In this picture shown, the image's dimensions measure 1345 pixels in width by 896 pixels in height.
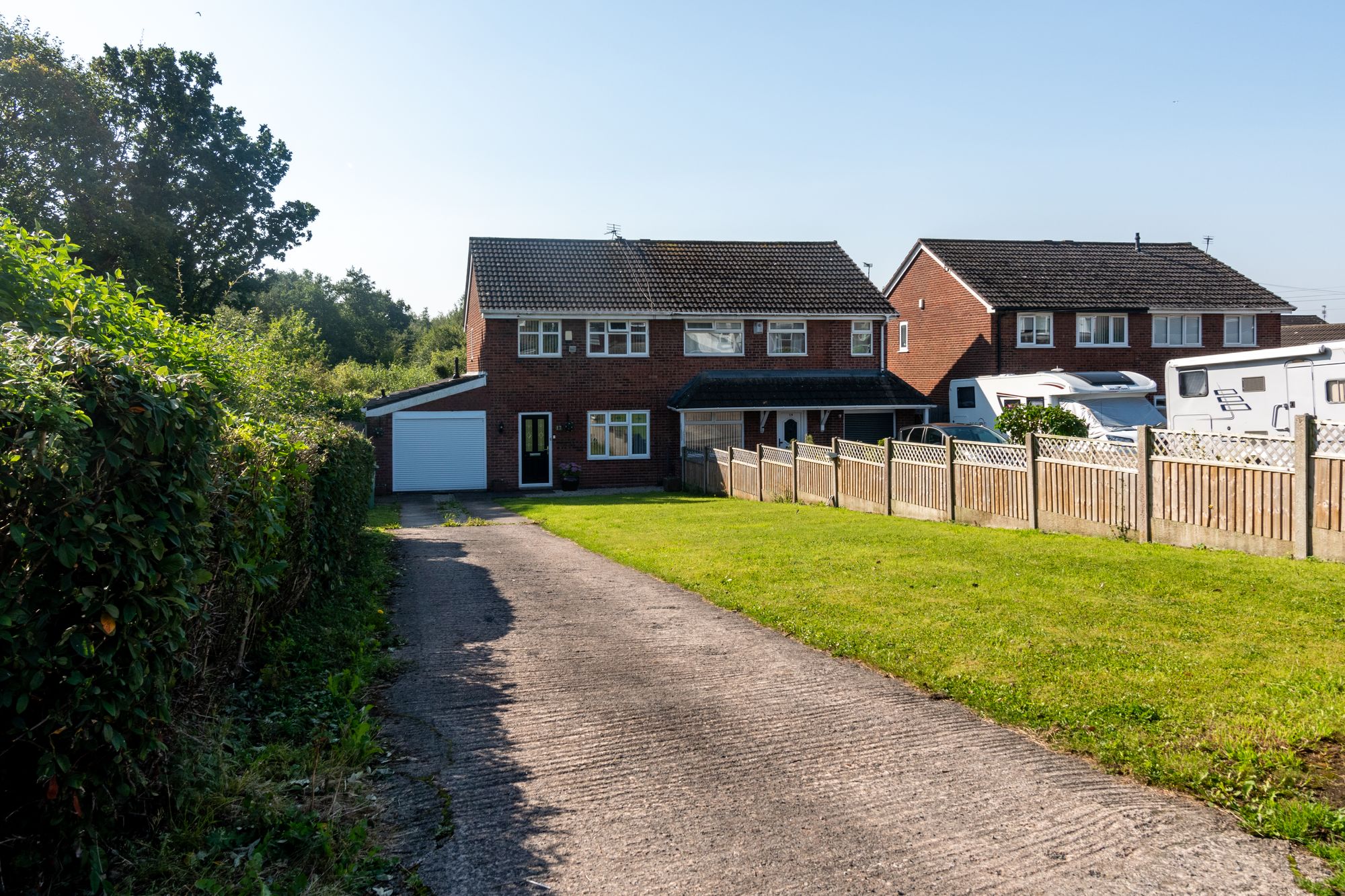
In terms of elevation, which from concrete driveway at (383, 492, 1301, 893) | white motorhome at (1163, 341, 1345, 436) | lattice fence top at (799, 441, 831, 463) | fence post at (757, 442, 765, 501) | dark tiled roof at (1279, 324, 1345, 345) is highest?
dark tiled roof at (1279, 324, 1345, 345)

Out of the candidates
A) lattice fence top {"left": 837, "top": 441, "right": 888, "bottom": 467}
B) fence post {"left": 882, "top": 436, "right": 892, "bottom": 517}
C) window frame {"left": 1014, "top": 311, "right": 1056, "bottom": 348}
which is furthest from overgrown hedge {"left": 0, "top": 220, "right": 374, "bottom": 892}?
window frame {"left": 1014, "top": 311, "right": 1056, "bottom": 348}

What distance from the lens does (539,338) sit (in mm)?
31453

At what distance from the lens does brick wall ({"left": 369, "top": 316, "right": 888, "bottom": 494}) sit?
30953 mm

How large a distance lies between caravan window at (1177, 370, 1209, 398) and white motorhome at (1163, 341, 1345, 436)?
0.05ft

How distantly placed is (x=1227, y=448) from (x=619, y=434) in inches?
870

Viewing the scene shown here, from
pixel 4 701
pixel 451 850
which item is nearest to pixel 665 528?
pixel 451 850

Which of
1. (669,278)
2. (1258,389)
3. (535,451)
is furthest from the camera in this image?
(669,278)

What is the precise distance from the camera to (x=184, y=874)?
3932 mm

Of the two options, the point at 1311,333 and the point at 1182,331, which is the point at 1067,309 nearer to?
the point at 1182,331

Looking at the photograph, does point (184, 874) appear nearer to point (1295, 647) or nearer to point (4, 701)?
point (4, 701)

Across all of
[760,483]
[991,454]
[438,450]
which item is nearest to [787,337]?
[760,483]

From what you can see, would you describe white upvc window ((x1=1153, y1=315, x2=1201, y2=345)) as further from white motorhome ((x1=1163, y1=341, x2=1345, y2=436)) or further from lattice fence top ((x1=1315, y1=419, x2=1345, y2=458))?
lattice fence top ((x1=1315, y1=419, x2=1345, y2=458))

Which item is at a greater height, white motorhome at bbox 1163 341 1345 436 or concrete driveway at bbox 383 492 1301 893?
white motorhome at bbox 1163 341 1345 436

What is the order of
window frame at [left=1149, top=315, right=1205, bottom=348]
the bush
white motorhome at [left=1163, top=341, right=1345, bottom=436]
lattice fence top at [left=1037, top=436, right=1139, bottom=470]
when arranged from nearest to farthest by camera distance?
lattice fence top at [left=1037, top=436, right=1139, bottom=470]
white motorhome at [left=1163, top=341, right=1345, bottom=436]
the bush
window frame at [left=1149, top=315, right=1205, bottom=348]
